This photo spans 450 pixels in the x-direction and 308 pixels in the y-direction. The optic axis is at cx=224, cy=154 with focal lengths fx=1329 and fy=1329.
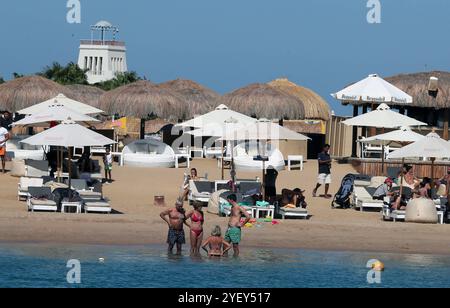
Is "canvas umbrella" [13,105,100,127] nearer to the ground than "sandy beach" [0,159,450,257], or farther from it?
farther from it

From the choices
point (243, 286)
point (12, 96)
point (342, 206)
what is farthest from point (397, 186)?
point (12, 96)

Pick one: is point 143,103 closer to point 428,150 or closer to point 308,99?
point 308,99

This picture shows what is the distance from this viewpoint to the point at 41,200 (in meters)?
23.7

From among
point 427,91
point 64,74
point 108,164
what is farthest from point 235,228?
point 64,74

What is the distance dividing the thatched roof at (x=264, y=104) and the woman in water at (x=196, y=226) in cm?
1464

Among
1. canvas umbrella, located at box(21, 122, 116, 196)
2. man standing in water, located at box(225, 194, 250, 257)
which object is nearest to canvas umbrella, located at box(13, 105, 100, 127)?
canvas umbrella, located at box(21, 122, 116, 196)

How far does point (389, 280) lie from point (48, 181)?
7.69 meters

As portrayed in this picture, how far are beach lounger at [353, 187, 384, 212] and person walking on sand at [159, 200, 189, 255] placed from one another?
5.50 metres

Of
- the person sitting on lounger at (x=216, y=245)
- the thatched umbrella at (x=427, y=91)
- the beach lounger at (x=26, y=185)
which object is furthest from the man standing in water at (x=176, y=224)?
the thatched umbrella at (x=427, y=91)

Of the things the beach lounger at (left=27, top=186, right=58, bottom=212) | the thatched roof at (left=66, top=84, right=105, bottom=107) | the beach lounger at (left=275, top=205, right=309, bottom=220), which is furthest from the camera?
the thatched roof at (left=66, top=84, right=105, bottom=107)

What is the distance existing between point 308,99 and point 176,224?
2116 centimetres

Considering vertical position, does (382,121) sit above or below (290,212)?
above

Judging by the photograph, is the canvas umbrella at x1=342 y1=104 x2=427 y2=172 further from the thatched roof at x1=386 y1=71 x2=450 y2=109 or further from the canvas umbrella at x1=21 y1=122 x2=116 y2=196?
the canvas umbrella at x1=21 y1=122 x2=116 y2=196

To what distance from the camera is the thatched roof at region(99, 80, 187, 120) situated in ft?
115
